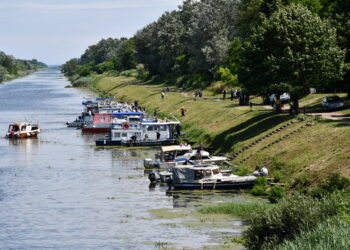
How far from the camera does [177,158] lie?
5984cm

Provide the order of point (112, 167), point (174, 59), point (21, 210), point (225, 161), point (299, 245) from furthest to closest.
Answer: point (174, 59), point (112, 167), point (225, 161), point (21, 210), point (299, 245)

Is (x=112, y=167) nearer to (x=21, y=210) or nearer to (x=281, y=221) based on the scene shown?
(x=21, y=210)

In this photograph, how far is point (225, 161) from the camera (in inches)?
2281

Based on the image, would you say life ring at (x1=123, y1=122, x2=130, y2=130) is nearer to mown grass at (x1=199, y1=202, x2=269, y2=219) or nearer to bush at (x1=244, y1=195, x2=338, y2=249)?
mown grass at (x1=199, y1=202, x2=269, y2=219)

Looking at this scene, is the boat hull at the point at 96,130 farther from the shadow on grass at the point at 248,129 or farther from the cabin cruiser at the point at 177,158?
the cabin cruiser at the point at 177,158

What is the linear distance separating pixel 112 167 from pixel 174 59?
10129 cm

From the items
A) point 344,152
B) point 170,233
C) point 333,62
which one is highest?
point 333,62

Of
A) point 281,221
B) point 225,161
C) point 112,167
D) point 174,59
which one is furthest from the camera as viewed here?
point 174,59

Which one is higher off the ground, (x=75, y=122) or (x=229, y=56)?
(x=229, y=56)

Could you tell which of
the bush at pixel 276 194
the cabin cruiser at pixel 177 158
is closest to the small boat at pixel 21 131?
the cabin cruiser at pixel 177 158

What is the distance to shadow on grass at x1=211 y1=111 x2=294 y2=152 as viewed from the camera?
215 ft

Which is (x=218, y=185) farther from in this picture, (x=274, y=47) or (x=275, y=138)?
(x=274, y=47)

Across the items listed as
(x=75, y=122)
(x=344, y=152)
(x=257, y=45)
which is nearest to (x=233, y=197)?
(x=344, y=152)

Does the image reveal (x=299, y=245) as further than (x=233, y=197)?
No
